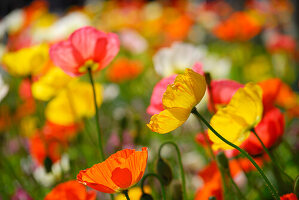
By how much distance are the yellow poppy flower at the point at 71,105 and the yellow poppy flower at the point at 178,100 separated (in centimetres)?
56

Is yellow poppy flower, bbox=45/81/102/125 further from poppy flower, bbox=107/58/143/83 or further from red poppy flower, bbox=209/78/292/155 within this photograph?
poppy flower, bbox=107/58/143/83

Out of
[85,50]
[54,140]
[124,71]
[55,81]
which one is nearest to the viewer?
[85,50]

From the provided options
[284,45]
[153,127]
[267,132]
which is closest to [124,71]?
[284,45]

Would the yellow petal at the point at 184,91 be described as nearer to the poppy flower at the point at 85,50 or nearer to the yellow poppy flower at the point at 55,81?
the poppy flower at the point at 85,50

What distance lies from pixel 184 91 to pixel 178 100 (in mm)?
14

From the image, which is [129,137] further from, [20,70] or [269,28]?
[269,28]

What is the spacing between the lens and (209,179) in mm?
808

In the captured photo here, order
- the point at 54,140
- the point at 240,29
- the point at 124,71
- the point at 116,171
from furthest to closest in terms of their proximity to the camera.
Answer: the point at 240,29 → the point at 124,71 → the point at 54,140 → the point at 116,171

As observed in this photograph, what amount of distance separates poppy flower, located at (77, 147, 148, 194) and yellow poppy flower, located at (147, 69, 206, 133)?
0.04 meters

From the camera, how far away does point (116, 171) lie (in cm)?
54

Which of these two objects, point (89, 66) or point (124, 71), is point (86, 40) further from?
point (124, 71)

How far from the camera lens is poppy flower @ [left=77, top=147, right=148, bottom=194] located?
526 mm

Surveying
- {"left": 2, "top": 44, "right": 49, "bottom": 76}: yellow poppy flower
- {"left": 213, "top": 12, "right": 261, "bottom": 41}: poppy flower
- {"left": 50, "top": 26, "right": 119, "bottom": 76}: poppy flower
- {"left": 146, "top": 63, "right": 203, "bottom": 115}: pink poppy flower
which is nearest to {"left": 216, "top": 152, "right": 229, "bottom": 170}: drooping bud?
{"left": 146, "top": 63, "right": 203, "bottom": 115}: pink poppy flower

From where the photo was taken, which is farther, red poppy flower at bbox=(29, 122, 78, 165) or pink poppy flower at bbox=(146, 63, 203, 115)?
red poppy flower at bbox=(29, 122, 78, 165)
